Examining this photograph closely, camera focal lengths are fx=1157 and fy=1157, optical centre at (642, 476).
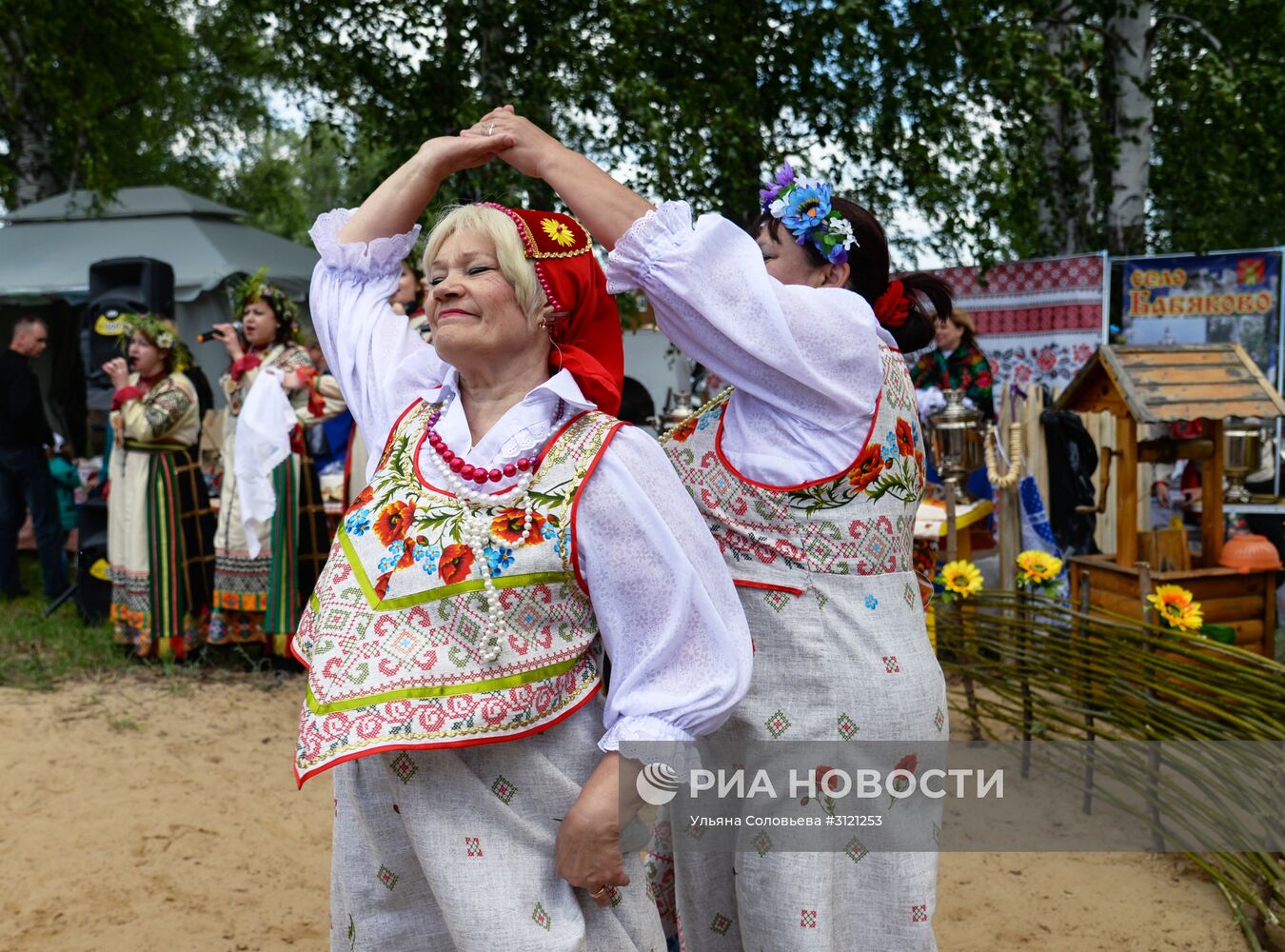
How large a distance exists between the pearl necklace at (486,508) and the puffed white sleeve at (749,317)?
289 mm

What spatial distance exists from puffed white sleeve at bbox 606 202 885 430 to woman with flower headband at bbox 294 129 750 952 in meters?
0.14

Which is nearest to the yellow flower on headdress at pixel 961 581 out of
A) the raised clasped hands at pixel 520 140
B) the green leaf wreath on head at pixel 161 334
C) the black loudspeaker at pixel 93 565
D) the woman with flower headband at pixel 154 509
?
the raised clasped hands at pixel 520 140

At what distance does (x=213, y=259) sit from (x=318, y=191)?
24410 millimetres

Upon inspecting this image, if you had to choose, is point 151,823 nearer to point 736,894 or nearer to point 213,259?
point 736,894

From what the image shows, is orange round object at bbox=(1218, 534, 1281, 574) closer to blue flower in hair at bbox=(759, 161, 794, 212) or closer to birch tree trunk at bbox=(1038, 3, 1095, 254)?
blue flower in hair at bbox=(759, 161, 794, 212)

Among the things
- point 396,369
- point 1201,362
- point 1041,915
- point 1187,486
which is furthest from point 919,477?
point 1187,486

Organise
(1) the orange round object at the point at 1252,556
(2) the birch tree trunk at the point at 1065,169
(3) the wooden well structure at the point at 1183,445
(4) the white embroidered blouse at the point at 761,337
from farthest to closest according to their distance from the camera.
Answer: (2) the birch tree trunk at the point at 1065,169 → (1) the orange round object at the point at 1252,556 → (3) the wooden well structure at the point at 1183,445 → (4) the white embroidered blouse at the point at 761,337

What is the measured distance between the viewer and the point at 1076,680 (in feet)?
12.7

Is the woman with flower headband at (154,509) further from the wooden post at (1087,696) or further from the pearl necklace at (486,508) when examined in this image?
the pearl necklace at (486,508)

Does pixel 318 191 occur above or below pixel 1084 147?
above

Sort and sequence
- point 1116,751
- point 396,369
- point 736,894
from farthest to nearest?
point 1116,751 < point 736,894 < point 396,369

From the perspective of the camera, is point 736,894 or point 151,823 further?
point 151,823

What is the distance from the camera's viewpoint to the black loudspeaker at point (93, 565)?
6977 millimetres

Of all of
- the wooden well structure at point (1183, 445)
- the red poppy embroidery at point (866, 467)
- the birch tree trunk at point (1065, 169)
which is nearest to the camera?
the red poppy embroidery at point (866, 467)
